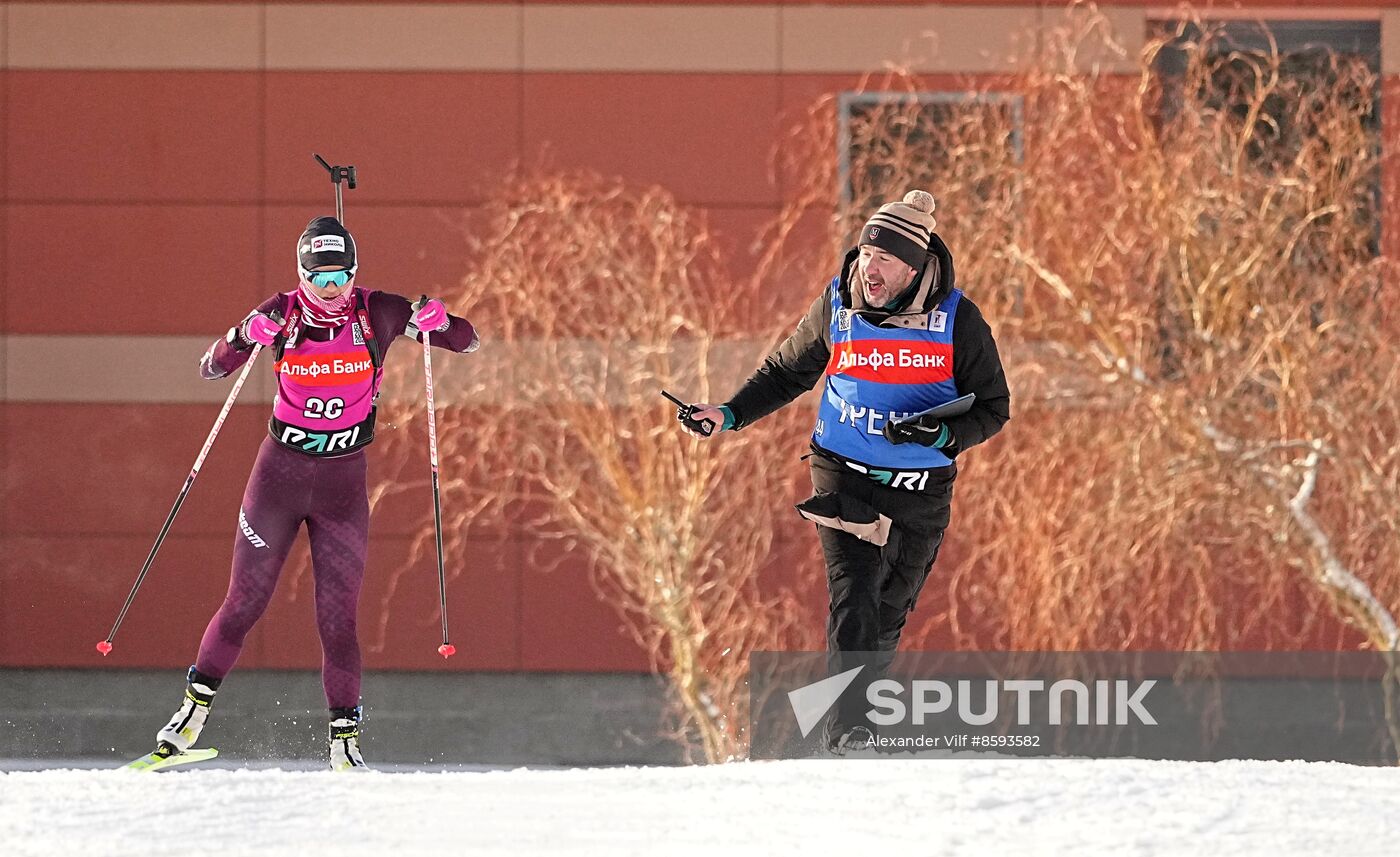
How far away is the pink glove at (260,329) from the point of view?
5523 millimetres

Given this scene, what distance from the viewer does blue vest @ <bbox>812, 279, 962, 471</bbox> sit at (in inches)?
205

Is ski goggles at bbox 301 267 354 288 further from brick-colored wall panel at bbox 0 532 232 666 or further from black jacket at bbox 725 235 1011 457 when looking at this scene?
brick-colored wall panel at bbox 0 532 232 666

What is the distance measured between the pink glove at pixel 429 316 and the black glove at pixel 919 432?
1440 millimetres

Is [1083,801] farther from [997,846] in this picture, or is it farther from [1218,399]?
[1218,399]

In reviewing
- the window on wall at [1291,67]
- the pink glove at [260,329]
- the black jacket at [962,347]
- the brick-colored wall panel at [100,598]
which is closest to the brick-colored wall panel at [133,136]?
the brick-colored wall panel at [100,598]

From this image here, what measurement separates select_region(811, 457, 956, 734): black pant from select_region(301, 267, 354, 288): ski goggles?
1487 millimetres

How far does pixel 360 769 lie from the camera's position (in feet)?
18.9

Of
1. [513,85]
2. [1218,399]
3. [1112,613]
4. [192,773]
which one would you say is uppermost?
[513,85]

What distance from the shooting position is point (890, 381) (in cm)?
522

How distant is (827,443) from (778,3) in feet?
20.0

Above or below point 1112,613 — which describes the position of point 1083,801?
above

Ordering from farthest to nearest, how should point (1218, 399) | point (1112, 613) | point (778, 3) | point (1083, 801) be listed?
point (778, 3) < point (1112, 613) < point (1218, 399) < point (1083, 801)

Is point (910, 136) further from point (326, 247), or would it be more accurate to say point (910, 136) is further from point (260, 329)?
point (260, 329)

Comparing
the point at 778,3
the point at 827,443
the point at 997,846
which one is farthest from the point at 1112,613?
the point at 997,846
